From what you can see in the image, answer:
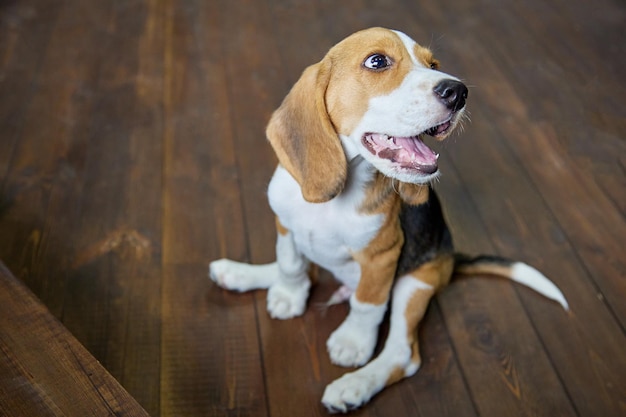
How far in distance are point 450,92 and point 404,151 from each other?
0.63ft

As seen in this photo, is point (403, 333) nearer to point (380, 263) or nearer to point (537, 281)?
point (380, 263)

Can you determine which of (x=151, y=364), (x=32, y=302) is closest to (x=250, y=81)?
(x=151, y=364)

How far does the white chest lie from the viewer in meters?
1.73

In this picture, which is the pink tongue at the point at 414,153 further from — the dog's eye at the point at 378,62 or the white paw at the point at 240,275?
the white paw at the point at 240,275

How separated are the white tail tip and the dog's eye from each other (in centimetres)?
93

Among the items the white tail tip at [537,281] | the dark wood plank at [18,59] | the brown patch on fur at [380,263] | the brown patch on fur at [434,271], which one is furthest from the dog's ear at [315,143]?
the dark wood plank at [18,59]

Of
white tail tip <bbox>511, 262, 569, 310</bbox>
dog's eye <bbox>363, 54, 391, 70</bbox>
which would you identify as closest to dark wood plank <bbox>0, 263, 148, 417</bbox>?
dog's eye <bbox>363, 54, 391, 70</bbox>

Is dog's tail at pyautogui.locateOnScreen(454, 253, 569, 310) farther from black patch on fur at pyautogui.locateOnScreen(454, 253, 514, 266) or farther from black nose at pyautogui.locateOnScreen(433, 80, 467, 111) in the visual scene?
black nose at pyautogui.locateOnScreen(433, 80, 467, 111)

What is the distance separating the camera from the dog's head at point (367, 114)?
58.0 inches

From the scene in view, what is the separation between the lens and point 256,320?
6.89ft

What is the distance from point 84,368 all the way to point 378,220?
78 centimetres

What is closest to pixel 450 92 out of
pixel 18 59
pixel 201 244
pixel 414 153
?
pixel 414 153

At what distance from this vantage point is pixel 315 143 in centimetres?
162

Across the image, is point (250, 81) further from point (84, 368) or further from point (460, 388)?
point (84, 368)
